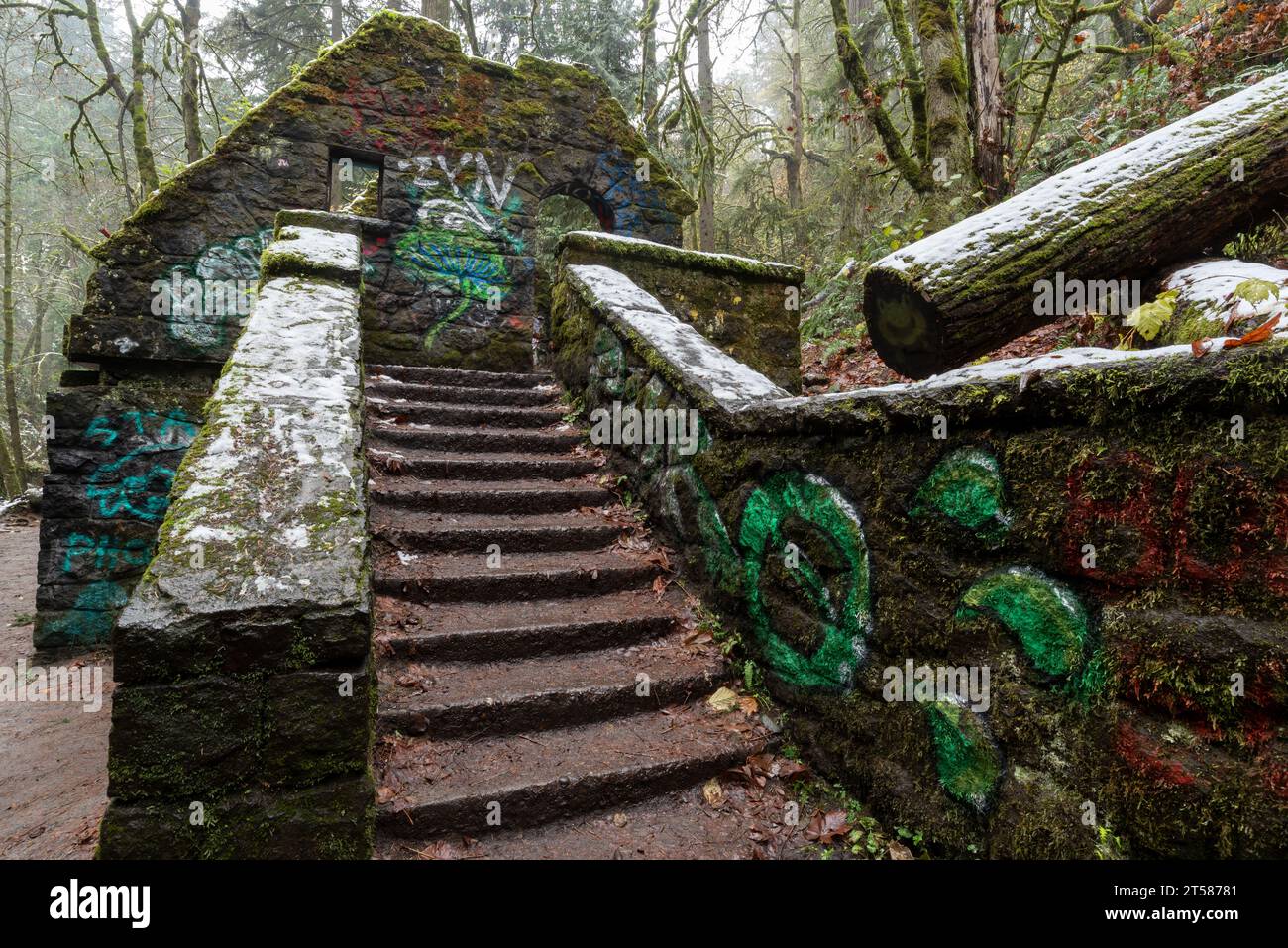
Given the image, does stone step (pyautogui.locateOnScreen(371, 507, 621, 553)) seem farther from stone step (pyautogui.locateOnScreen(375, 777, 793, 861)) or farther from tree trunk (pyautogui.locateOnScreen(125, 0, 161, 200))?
tree trunk (pyautogui.locateOnScreen(125, 0, 161, 200))

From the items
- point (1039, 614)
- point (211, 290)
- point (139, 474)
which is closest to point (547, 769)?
point (1039, 614)

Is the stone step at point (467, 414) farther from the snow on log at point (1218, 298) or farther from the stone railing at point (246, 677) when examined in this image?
the snow on log at point (1218, 298)

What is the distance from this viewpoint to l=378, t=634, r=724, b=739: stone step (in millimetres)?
2465

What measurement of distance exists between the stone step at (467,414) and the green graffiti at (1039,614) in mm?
3595

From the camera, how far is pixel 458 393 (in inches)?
201

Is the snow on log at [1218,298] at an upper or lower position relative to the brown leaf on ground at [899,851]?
upper

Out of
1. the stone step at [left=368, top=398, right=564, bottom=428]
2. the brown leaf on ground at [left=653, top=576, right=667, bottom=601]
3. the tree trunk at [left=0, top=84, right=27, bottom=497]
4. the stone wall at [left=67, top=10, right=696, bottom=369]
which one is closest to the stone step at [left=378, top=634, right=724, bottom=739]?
the brown leaf on ground at [left=653, top=576, right=667, bottom=601]

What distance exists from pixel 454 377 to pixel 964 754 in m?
4.68

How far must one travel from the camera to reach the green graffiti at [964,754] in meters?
1.88

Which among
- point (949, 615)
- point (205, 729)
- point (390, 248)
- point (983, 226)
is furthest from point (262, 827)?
point (390, 248)

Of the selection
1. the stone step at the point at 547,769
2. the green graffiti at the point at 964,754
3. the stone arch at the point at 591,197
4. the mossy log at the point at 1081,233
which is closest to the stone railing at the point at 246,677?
the stone step at the point at 547,769

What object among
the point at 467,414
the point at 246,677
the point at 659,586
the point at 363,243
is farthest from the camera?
the point at 363,243

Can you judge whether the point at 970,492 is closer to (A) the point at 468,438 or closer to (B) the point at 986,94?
(A) the point at 468,438
